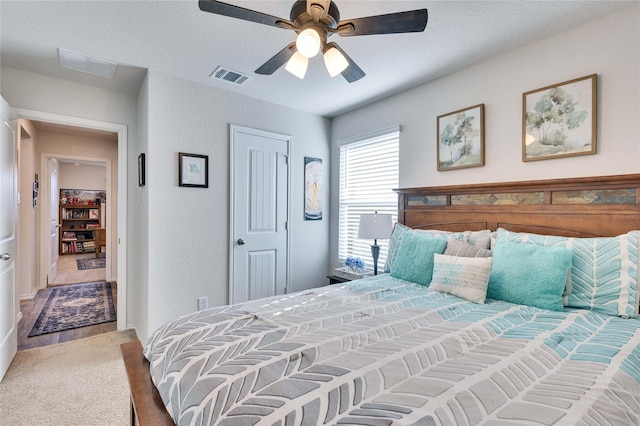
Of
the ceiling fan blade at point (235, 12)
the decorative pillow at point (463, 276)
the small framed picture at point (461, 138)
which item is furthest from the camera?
the small framed picture at point (461, 138)

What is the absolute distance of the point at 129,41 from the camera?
2287mm

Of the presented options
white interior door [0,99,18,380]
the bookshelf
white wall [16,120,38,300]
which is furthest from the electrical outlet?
the bookshelf

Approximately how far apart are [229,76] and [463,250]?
2.53 meters

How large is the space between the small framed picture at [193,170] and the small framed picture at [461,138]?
2.30m

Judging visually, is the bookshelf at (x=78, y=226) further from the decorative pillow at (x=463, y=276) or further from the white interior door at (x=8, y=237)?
the decorative pillow at (x=463, y=276)

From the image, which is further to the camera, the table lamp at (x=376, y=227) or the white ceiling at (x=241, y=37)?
the table lamp at (x=376, y=227)

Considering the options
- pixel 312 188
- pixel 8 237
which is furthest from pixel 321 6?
pixel 8 237

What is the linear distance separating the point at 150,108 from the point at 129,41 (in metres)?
0.59

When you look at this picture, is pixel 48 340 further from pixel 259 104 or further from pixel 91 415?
pixel 259 104

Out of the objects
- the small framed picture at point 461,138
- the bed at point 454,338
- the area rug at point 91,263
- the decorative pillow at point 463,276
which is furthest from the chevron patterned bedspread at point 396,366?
the area rug at point 91,263

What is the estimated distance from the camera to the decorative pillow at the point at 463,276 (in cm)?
186

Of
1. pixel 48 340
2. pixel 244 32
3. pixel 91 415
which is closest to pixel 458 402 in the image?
pixel 91 415

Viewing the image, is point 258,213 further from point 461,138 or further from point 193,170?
point 461,138

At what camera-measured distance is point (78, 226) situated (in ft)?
27.9
